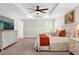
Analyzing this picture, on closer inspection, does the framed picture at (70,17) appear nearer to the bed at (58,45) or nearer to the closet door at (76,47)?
the bed at (58,45)

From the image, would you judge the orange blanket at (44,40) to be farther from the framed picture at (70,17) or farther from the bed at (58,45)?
the framed picture at (70,17)

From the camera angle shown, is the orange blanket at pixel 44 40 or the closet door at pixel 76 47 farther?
the orange blanket at pixel 44 40

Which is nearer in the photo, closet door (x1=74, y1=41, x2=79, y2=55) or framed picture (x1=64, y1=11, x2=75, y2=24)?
closet door (x1=74, y1=41, x2=79, y2=55)

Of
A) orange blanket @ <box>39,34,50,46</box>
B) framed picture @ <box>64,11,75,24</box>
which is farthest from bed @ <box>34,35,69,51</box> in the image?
framed picture @ <box>64,11,75,24</box>

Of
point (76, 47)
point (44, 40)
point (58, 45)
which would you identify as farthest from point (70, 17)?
point (76, 47)

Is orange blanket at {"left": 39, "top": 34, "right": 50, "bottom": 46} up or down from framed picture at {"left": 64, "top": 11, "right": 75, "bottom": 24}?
down

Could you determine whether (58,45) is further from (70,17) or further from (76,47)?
(70,17)

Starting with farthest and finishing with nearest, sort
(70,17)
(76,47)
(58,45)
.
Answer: (70,17) < (58,45) < (76,47)

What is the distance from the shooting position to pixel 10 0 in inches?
44.1

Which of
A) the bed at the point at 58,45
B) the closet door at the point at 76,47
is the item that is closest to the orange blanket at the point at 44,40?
the bed at the point at 58,45

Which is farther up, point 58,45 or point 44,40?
point 44,40

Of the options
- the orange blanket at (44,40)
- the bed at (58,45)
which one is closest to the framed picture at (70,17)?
the bed at (58,45)

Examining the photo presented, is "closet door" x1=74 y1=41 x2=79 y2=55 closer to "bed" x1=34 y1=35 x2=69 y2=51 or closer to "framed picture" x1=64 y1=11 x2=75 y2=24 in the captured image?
"bed" x1=34 y1=35 x2=69 y2=51

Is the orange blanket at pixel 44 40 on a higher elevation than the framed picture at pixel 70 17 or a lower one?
lower
